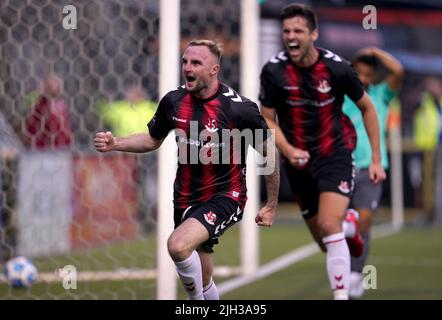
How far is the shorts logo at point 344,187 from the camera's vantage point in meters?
7.62

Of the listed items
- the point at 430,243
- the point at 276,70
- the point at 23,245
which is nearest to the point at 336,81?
the point at 276,70

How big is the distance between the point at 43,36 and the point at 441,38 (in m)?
12.5

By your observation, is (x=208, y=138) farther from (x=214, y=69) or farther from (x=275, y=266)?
(x=275, y=266)

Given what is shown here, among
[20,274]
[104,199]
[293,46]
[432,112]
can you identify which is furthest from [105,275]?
[432,112]

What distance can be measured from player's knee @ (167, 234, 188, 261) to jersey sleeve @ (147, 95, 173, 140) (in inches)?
33.0

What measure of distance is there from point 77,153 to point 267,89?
5.80 m

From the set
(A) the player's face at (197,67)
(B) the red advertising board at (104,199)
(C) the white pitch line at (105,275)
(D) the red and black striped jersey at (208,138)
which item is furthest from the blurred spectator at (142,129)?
(A) the player's face at (197,67)

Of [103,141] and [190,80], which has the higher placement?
[190,80]

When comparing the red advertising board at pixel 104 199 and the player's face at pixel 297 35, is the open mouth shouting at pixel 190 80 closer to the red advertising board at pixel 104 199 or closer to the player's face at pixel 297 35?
the player's face at pixel 297 35

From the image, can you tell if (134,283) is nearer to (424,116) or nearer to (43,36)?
(43,36)

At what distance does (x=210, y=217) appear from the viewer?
6406 millimetres

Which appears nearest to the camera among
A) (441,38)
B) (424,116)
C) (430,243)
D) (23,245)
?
(23,245)

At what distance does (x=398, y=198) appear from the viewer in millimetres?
18797

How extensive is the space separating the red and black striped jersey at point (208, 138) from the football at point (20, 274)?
8.41 ft
